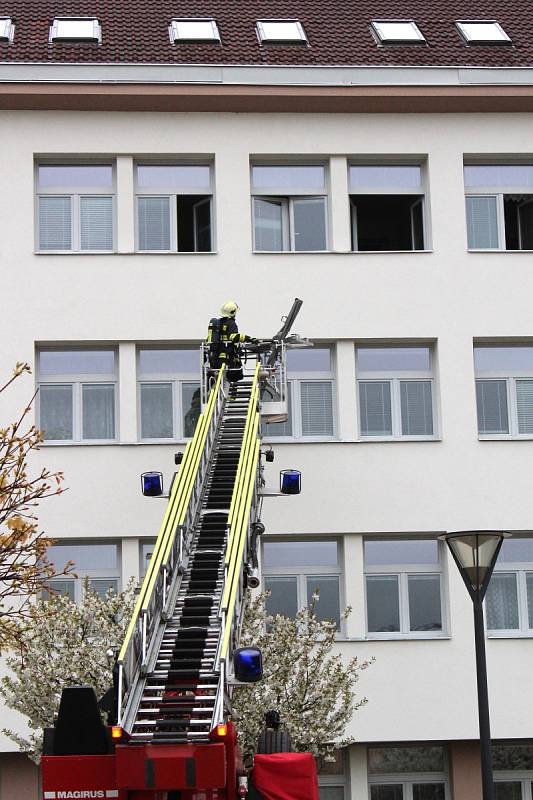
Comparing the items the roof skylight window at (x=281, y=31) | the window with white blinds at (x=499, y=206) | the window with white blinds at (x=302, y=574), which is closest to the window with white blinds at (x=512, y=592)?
the window with white blinds at (x=302, y=574)

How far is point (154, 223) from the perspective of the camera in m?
27.0

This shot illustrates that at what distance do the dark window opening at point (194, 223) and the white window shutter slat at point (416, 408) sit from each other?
4.18 m

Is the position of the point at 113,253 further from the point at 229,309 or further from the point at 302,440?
the point at 302,440

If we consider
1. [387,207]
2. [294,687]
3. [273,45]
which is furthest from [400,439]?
[273,45]

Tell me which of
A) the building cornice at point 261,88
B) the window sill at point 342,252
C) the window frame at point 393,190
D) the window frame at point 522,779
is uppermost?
the building cornice at point 261,88

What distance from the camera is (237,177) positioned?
26.8 m

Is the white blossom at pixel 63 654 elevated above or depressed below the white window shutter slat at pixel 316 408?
below

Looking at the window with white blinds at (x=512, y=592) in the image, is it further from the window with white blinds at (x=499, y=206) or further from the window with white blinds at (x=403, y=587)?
the window with white blinds at (x=499, y=206)

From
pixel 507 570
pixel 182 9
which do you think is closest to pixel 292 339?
pixel 507 570

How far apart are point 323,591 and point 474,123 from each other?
335 inches

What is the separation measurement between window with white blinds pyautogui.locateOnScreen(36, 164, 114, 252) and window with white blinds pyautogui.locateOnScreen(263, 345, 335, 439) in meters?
3.83

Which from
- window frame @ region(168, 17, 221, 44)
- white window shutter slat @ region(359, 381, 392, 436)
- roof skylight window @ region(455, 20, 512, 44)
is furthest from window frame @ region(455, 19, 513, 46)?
white window shutter slat @ region(359, 381, 392, 436)

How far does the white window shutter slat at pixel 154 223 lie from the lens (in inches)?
1061

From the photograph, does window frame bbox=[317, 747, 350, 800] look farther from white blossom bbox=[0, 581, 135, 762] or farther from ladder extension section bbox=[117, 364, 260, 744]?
ladder extension section bbox=[117, 364, 260, 744]
